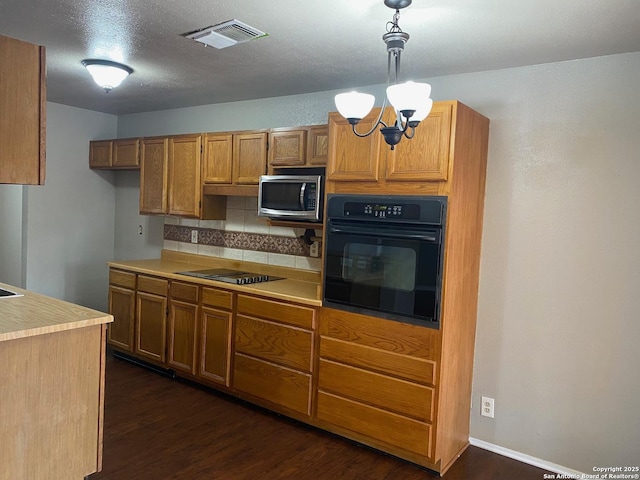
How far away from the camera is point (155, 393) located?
3.71 meters

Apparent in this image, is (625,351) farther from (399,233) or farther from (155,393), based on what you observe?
(155,393)

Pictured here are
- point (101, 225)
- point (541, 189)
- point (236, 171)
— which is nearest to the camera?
point (541, 189)

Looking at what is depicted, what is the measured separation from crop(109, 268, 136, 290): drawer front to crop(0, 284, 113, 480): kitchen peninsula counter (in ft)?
6.04

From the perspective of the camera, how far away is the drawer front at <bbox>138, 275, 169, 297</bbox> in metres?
3.99

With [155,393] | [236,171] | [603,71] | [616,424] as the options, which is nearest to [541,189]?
[603,71]

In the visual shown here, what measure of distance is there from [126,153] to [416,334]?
132 inches

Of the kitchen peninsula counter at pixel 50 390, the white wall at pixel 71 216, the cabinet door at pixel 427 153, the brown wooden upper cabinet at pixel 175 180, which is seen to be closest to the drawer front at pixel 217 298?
the brown wooden upper cabinet at pixel 175 180

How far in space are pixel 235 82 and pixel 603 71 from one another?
2.35 meters

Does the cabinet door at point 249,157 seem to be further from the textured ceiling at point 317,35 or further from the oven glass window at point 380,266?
the oven glass window at point 380,266

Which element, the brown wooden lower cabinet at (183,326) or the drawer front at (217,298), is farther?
the brown wooden lower cabinet at (183,326)

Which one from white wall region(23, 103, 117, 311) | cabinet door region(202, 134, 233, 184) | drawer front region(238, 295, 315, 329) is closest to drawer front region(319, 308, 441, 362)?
drawer front region(238, 295, 315, 329)

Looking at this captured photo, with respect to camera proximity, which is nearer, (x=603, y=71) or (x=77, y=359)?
(x=77, y=359)

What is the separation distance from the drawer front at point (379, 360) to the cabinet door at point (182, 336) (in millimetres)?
1216

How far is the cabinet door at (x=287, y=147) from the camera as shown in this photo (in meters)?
3.49
